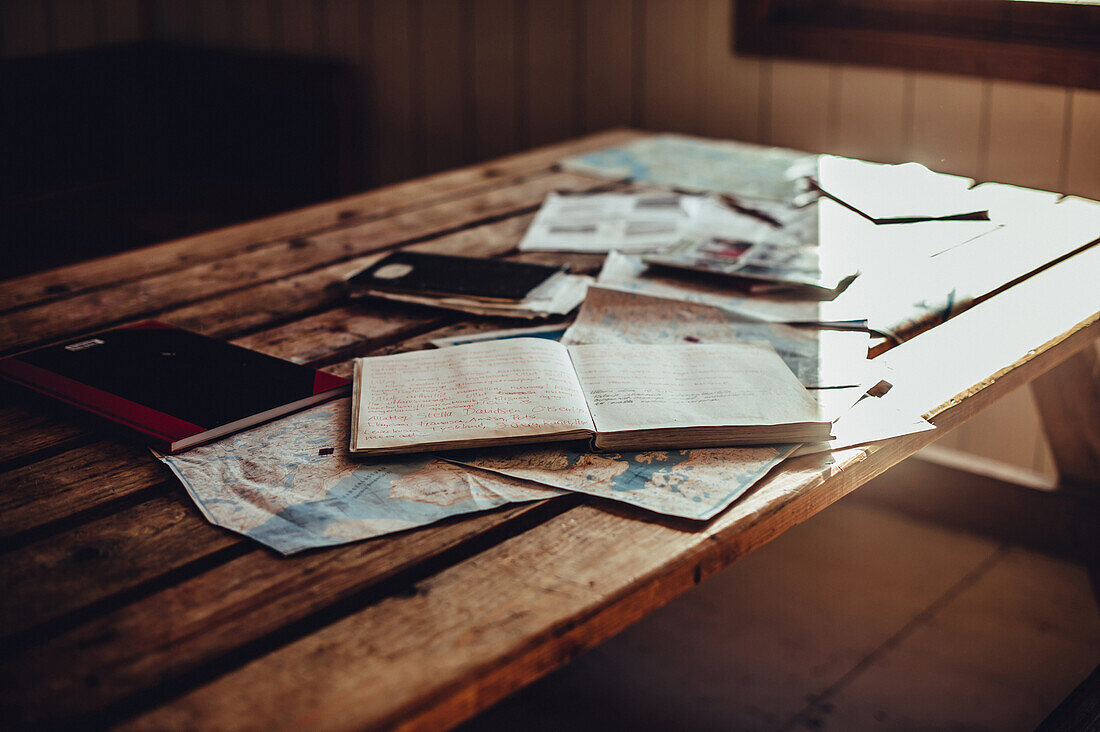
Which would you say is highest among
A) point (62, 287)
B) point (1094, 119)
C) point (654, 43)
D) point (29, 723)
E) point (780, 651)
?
point (654, 43)

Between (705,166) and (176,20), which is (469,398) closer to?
(705,166)

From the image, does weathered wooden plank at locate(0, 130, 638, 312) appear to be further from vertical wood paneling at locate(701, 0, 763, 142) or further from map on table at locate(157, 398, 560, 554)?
map on table at locate(157, 398, 560, 554)

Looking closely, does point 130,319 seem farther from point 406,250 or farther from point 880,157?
point 880,157

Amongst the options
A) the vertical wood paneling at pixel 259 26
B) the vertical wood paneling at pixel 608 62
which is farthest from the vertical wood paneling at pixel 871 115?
the vertical wood paneling at pixel 259 26

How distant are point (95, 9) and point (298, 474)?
3260mm

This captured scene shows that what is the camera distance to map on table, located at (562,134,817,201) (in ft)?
5.40

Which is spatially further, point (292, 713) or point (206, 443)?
point (206, 443)

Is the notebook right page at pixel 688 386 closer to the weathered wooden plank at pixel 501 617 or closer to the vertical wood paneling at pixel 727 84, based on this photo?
the weathered wooden plank at pixel 501 617

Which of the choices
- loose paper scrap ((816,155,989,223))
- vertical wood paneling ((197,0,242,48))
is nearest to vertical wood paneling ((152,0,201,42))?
vertical wood paneling ((197,0,242,48))

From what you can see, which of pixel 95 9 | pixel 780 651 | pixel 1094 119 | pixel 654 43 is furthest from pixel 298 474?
pixel 95 9

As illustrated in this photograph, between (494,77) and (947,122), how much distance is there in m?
1.21

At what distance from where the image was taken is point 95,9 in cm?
346

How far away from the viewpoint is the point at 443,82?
2.77 m

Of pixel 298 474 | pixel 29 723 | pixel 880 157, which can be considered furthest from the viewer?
pixel 880 157
